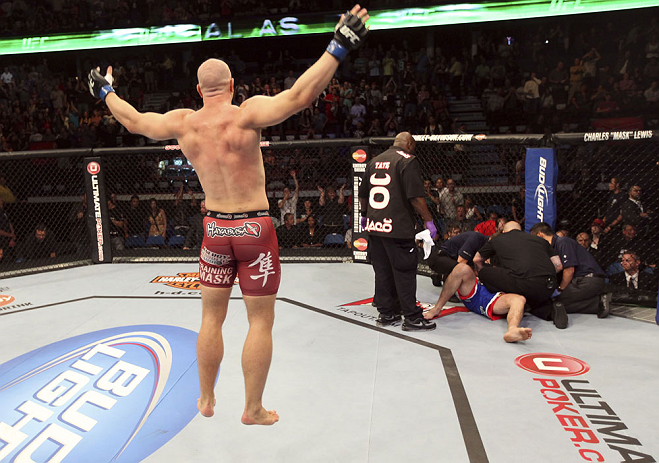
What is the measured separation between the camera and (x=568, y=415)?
9.75 feet

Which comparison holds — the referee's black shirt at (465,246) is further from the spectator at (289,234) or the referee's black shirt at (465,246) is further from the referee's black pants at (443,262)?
the spectator at (289,234)

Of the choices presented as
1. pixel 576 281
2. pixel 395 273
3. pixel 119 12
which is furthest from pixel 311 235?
pixel 119 12

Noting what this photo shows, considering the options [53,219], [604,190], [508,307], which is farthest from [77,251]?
[604,190]

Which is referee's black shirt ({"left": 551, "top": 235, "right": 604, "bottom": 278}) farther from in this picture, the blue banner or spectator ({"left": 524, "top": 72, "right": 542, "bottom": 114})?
spectator ({"left": 524, "top": 72, "right": 542, "bottom": 114})

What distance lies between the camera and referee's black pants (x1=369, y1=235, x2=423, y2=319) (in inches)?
170

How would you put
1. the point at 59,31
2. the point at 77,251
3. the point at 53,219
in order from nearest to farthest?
the point at 77,251, the point at 53,219, the point at 59,31

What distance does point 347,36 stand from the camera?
2.14 meters

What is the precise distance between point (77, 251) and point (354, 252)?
387 cm

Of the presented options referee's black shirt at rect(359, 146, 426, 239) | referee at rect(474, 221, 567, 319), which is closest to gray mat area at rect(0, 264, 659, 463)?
referee at rect(474, 221, 567, 319)

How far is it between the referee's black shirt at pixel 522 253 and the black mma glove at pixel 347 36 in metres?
2.86

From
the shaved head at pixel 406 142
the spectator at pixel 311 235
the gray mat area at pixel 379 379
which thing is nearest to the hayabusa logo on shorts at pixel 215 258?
the gray mat area at pixel 379 379

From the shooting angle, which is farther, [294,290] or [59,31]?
[59,31]

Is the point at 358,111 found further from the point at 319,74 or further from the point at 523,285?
the point at 319,74

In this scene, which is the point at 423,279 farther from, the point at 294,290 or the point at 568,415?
the point at 568,415
